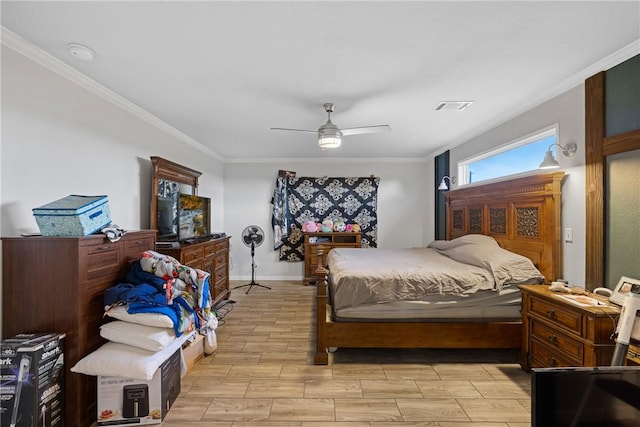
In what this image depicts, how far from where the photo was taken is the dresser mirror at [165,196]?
120 inches

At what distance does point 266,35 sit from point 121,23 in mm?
803

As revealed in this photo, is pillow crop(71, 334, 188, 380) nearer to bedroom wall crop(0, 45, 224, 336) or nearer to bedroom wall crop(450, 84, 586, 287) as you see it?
bedroom wall crop(0, 45, 224, 336)

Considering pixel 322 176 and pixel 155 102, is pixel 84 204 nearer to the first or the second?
pixel 155 102

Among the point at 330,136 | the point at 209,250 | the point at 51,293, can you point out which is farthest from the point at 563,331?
the point at 209,250

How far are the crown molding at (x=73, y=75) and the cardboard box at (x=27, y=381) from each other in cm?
174

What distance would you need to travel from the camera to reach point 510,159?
3.28 meters

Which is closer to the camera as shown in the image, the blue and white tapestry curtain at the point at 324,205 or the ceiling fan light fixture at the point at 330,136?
the ceiling fan light fixture at the point at 330,136

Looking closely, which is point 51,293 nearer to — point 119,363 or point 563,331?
point 119,363

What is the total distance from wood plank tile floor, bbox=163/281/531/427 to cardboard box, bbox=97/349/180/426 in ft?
0.43

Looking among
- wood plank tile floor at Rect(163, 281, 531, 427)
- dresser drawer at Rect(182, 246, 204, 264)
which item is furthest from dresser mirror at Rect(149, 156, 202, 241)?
wood plank tile floor at Rect(163, 281, 531, 427)

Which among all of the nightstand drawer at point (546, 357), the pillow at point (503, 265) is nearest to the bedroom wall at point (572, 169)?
the pillow at point (503, 265)

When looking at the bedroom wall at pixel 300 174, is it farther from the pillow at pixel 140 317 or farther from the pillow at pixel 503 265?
the pillow at pixel 140 317

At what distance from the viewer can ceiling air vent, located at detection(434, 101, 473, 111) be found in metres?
2.76

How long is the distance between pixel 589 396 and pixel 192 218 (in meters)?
3.78
